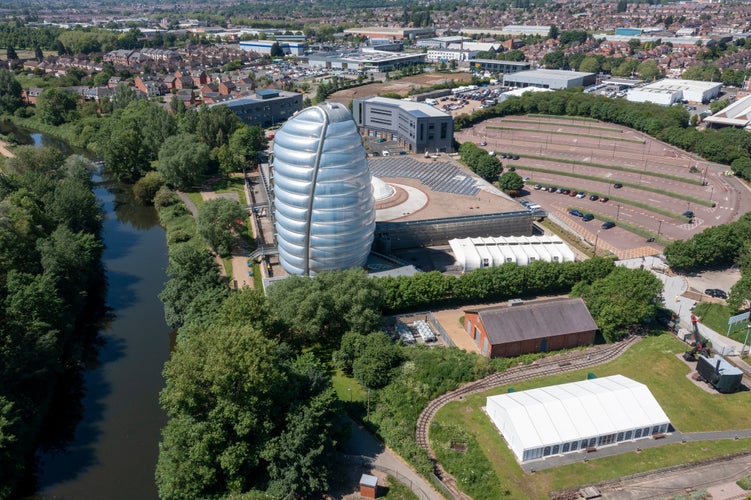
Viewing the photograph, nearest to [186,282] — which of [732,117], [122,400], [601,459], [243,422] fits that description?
[122,400]

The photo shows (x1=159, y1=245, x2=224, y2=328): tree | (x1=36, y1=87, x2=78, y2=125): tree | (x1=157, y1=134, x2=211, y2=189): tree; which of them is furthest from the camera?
(x1=36, y1=87, x2=78, y2=125): tree

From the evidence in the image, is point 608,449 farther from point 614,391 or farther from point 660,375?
point 660,375

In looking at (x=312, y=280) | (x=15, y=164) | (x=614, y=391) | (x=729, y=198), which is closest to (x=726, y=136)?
(x=729, y=198)

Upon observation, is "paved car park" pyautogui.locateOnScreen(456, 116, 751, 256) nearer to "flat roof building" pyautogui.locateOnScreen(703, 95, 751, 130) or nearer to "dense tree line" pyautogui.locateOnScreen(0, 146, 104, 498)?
"flat roof building" pyautogui.locateOnScreen(703, 95, 751, 130)

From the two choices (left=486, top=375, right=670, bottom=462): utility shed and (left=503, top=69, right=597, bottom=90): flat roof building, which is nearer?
(left=486, top=375, right=670, bottom=462): utility shed

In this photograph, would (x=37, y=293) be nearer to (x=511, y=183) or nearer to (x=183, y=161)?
(x=183, y=161)

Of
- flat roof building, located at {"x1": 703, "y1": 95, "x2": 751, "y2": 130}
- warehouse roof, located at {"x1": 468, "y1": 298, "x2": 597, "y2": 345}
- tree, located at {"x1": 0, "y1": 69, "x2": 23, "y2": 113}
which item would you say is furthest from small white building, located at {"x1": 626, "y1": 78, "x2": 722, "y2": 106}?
tree, located at {"x1": 0, "y1": 69, "x2": 23, "y2": 113}

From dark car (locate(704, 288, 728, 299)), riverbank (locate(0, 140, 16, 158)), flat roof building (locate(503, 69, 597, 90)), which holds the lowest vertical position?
dark car (locate(704, 288, 728, 299))
